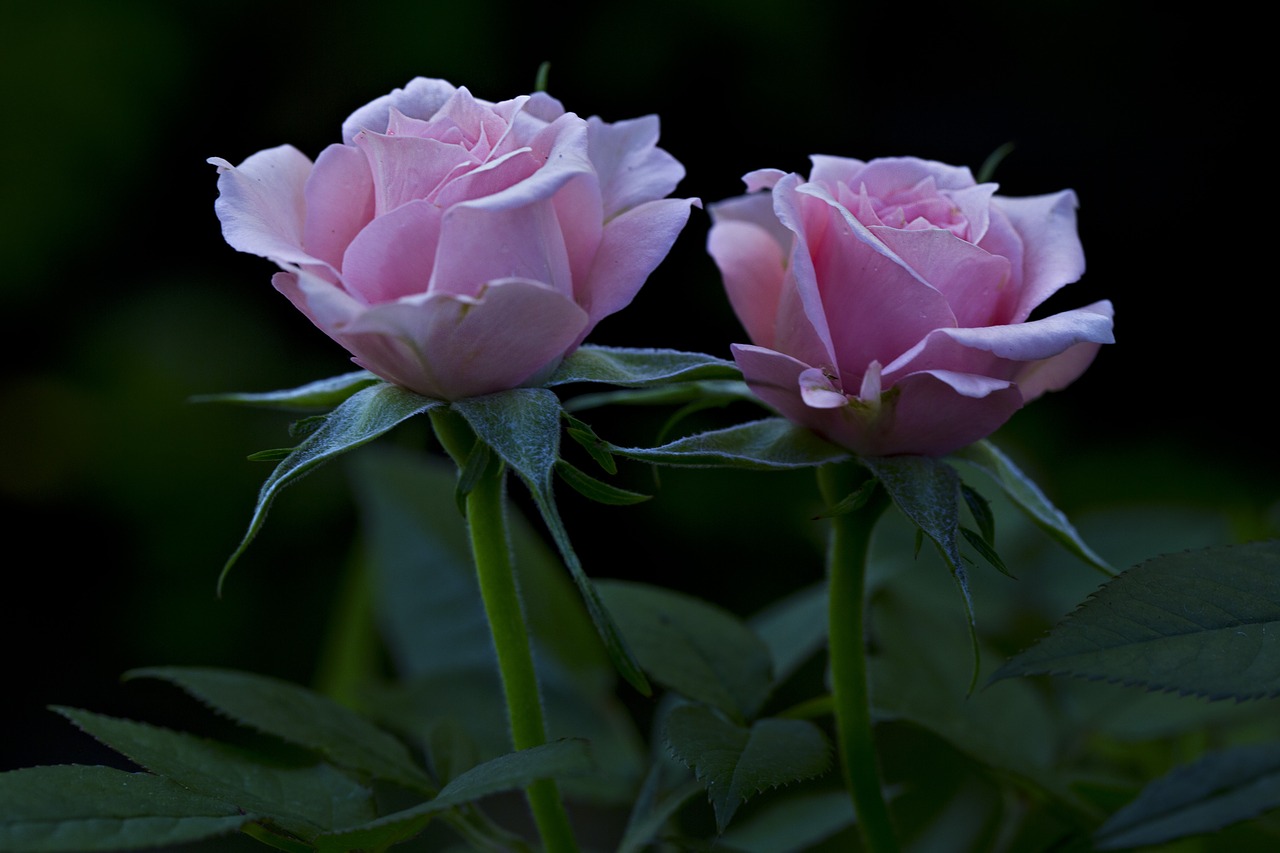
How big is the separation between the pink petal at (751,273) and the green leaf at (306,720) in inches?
7.8

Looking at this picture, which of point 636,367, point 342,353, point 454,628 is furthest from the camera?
point 342,353

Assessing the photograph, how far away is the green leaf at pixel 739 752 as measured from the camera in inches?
12.9

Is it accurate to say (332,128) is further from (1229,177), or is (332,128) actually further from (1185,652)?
(1185,652)

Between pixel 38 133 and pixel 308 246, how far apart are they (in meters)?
1.21

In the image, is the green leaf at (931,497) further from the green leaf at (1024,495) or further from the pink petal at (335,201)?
the pink petal at (335,201)

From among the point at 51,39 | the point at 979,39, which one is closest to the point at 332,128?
the point at 51,39

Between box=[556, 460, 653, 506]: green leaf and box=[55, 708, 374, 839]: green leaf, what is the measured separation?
0.41 feet

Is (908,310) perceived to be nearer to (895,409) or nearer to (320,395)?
(895,409)

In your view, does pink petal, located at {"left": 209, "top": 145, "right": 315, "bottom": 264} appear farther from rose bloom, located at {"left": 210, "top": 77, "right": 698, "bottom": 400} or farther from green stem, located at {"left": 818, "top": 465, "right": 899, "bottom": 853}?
green stem, located at {"left": 818, "top": 465, "right": 899, "bottom": 853}

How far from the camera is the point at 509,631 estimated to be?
0.38 m

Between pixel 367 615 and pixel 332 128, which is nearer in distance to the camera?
pixel 367 615

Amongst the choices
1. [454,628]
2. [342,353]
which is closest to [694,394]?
[454,628]

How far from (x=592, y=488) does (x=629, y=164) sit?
119 mm

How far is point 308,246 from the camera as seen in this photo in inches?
13.9
